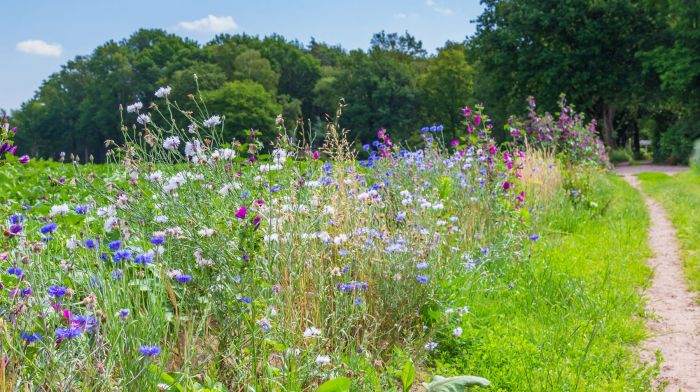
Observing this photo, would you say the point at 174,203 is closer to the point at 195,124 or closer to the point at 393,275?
the point at 195,124

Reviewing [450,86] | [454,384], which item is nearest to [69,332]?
[454,384]

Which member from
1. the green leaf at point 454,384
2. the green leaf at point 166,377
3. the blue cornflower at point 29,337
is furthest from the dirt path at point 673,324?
the blue cornflower at point 29,337

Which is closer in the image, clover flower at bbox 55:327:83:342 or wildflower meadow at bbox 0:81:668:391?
clover flower at bbox 55:327:83:342

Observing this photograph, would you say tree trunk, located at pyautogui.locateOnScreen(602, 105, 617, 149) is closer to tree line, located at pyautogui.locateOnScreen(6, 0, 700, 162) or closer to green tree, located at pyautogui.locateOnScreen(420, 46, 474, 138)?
tree line, located at pyautogui.locateOnScreen(6, 0, 700, 162)

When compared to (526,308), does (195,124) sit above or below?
above

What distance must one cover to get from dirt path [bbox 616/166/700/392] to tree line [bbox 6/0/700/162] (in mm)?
2696

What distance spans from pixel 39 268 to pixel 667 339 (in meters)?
3.85

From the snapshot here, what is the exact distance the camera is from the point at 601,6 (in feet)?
82.2

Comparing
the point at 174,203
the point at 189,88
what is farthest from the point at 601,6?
the point at 189,88

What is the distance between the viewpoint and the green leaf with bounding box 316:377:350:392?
85.5 inches

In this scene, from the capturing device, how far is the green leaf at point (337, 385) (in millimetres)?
2172

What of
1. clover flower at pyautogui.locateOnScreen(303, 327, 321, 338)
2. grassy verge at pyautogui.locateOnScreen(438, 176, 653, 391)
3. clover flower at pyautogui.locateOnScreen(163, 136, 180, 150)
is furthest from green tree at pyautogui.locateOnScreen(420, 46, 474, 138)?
clover flower at pyautogui.locateOnScreen(303, 327, 321, 338)

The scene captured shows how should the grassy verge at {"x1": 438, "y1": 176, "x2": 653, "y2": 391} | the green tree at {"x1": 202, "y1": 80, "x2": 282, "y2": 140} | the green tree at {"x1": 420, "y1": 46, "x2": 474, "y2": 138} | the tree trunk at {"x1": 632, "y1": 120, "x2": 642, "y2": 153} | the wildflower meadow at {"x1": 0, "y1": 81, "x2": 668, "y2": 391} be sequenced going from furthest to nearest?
the green tree at {"x1": 202, "y1": 80, "x2": 282, "y2": 140}
the green tree at {"x1": 420, "y1": 46, "x2": 474, "y2": 138}
the tree trunk at {"x1": 632, "y1": 120, "x2": 642, "y2": 153}
the grassy verge at {"x1": 438, "y1": 176, "x2": 653, "y2": 391}
the wildflower meadow at {"x1": 0, "y1": 81, "x2": 668, "y2": 391}

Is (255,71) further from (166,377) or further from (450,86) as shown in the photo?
(166,377)
